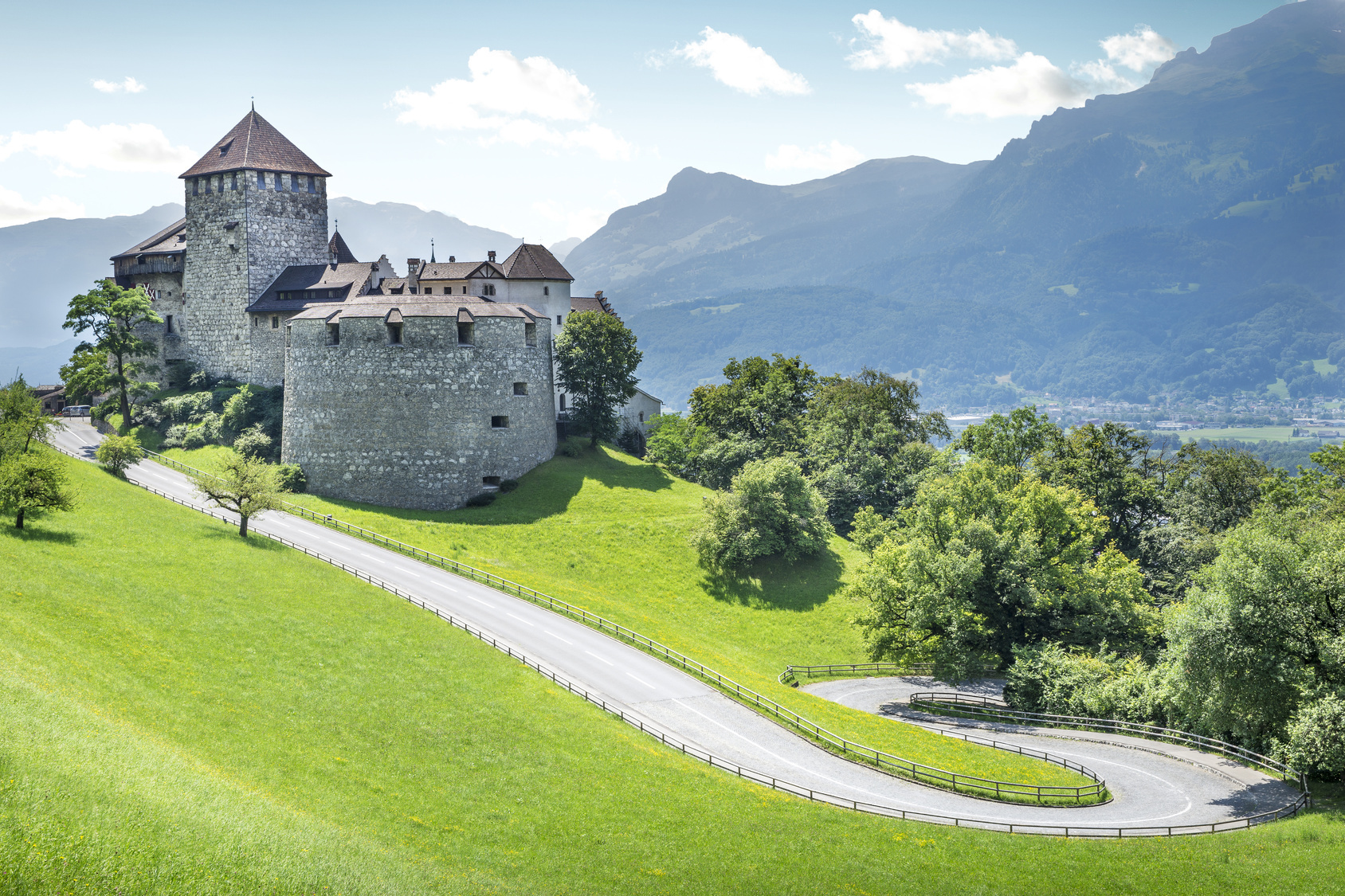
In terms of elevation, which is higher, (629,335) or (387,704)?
(629,335)

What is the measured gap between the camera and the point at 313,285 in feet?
281

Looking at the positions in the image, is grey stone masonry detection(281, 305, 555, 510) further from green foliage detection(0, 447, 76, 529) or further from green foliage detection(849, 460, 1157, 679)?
green foliage detection(849, 460, 1157, 679)

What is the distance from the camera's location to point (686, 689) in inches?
1754

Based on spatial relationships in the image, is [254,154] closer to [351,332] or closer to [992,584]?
[351,332]

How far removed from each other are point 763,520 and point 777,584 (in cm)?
458

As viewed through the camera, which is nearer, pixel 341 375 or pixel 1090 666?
pixel 1090 666

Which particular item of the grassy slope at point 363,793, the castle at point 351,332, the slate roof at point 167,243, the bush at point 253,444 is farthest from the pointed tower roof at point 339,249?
the grassy slope at point 363,793

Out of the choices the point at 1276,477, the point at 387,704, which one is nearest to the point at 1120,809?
the point at 387,704

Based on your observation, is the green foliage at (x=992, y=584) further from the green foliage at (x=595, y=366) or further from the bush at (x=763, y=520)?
the green foliage at (x=595, y=366)

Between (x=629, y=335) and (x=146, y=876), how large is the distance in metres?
68.8

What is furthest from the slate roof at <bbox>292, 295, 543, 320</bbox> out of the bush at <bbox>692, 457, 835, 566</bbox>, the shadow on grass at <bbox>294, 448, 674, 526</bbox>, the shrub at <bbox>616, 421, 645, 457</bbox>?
the bush at <bbox>692, 457, 835, 566</bbox>

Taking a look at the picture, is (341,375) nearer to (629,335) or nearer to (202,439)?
(202,439)

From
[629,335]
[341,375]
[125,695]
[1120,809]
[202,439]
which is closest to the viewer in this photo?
[125,695]

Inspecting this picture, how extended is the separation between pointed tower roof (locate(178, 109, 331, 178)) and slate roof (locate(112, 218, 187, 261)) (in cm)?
752
